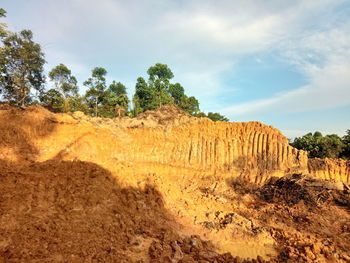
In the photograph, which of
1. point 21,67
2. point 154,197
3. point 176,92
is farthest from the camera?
point 176,92

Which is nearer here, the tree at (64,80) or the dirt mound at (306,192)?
the dirt mound at (306,192)

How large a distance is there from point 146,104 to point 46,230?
1104 inches

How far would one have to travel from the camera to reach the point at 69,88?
1075 inches

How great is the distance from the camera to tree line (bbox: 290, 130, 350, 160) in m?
21.0

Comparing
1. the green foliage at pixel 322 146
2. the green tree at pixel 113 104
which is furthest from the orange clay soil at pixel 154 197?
the green tree at pixel 113 104

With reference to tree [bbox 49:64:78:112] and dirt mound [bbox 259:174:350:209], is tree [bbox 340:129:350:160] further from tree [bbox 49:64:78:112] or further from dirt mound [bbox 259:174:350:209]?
tree [bbox 49:64:78:112]

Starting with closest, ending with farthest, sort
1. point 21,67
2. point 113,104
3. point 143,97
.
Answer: point 21,67 → point 113,104 → point 143,97

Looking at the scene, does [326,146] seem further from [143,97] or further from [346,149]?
[143,97]

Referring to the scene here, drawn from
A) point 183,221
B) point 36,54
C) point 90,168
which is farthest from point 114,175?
point 36,54

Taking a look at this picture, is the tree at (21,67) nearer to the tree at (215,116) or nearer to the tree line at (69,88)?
the tree line at (69,88)

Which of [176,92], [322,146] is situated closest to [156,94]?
[176,92]

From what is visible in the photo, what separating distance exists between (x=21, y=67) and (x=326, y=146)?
30352 millimetres

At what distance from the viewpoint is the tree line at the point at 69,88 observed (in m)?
19.2

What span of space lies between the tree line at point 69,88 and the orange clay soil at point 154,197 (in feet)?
32.1
